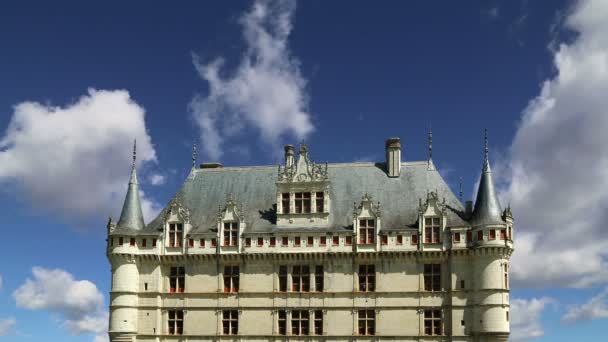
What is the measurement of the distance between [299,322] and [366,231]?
Answer: 26.0 ft

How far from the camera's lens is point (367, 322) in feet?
167

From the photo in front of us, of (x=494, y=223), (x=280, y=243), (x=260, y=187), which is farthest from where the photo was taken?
(x=260, y=187)

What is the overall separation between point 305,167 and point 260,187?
5.06m

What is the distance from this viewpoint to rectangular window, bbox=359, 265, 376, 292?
51.2 meters

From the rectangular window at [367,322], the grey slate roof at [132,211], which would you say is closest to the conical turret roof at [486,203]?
the rectangular window at [367,322]

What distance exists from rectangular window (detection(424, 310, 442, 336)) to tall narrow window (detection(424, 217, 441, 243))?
4882 millimetres

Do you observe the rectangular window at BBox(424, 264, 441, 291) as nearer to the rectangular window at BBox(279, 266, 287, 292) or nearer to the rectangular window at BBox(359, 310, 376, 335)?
the rectangular window at BBox(359, 310, 376, 335)

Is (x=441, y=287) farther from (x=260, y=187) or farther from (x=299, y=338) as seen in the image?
(x=260, y=187)

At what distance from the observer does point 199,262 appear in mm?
53562

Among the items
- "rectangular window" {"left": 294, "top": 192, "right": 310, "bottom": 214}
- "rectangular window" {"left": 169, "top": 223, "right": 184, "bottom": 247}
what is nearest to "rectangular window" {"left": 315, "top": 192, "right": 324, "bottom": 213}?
Answer: "rectangular window" {"left": 294, "top": 192, "right": 310, "bottom": 214}

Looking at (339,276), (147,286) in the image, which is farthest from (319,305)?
(147,286)

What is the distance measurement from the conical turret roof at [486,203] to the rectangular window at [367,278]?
7684mm

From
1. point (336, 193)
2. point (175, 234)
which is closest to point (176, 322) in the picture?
point (175, 234)

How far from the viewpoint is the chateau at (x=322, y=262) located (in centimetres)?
4994
